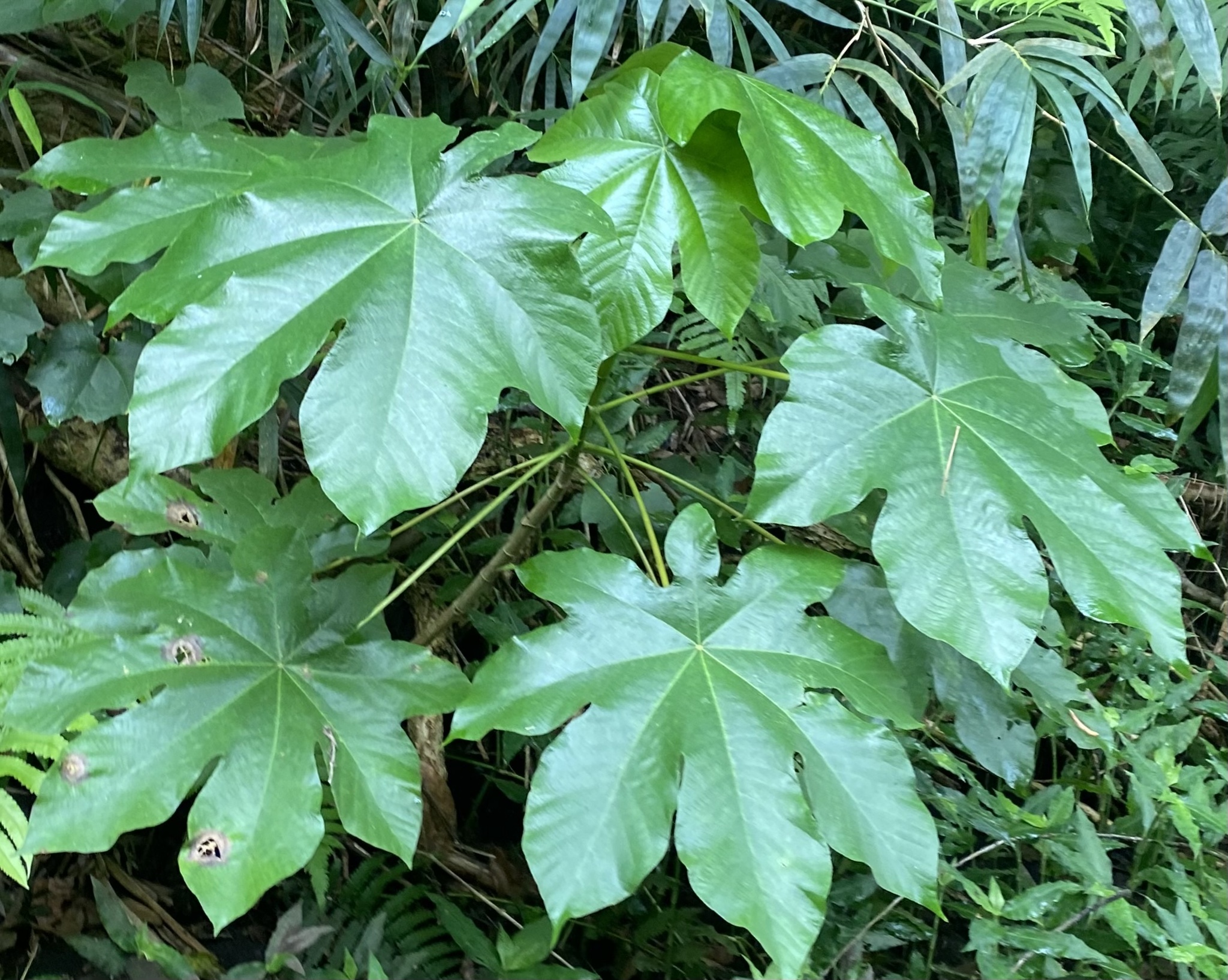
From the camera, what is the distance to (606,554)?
2.30ft

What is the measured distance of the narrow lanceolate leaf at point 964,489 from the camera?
0.58 meters

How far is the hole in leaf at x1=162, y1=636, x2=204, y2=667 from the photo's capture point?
0.62 meters

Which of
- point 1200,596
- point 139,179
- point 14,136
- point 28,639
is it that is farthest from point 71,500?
point 1200,596

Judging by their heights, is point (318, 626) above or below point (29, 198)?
below

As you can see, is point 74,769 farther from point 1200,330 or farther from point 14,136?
point 1200,330

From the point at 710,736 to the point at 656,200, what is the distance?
0.42 meters

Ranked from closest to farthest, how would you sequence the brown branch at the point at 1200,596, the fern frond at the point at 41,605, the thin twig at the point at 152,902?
the fern frond at the point at 41,605 < the thin twig at the point at 152,902 < the brown branch at the point at 1200,596

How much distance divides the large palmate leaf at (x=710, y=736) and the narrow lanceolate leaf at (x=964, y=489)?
0.10 meters

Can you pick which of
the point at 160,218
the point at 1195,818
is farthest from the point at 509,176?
the point at 1195,818

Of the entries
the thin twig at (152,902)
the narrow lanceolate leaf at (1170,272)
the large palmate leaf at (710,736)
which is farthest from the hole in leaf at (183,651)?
the narrow lanceolate leaf at (1170,272)

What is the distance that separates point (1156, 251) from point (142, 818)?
2.34m

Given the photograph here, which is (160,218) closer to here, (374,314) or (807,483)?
(374,314)

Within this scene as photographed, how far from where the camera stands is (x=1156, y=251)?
1.98 meters

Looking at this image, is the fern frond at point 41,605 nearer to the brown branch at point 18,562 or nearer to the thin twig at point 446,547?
the thin twig at point 446,547
